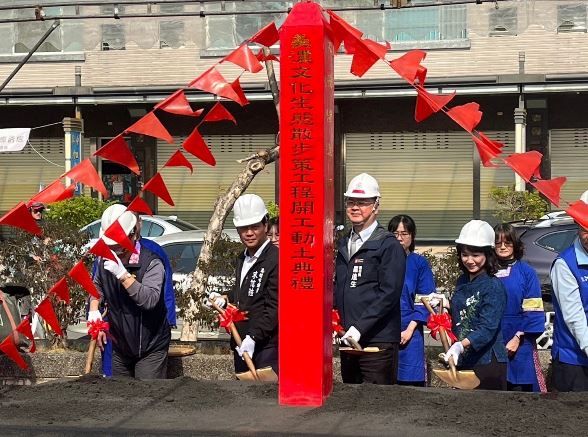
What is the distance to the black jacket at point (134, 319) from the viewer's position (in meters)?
7.09

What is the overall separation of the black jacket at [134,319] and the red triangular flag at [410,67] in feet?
6.86

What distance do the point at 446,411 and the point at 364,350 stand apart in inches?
37.3

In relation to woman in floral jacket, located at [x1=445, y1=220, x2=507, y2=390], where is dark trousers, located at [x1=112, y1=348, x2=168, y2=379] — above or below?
below

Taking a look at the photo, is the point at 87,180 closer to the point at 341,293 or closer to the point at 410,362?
the point at 341,293

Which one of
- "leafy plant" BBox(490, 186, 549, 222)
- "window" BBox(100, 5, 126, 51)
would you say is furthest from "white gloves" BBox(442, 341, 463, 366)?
"window" BBox(100, 5, 126, 51)

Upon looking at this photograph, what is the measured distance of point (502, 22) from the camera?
23094mm

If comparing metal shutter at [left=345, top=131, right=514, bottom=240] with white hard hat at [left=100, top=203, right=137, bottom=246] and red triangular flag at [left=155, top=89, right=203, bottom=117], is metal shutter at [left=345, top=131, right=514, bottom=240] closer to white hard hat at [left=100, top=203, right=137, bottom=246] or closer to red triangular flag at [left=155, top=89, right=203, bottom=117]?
white hard hat at [left=100, top=203, right=137, bottom=246]

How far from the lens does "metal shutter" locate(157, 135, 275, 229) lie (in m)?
25.8

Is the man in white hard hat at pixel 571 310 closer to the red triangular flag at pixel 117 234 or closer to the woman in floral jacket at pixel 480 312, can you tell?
the woman in floral jacket at pixel 480 312

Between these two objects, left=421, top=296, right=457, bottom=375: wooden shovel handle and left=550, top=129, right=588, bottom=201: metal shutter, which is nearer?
left=421, top=296, right=457, bottom=375: wooden shovel handle

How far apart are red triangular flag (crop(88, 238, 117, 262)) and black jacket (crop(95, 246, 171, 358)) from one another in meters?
0.41

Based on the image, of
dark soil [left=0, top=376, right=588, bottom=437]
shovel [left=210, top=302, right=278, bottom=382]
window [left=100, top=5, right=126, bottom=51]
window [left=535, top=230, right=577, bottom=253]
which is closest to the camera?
dark soil [left=0, top=376, right=588, bottom=437]

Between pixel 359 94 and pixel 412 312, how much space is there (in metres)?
15.6

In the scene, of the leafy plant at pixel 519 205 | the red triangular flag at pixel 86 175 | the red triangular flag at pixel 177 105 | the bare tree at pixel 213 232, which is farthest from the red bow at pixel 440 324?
the leafy plant at pixel 519 205
